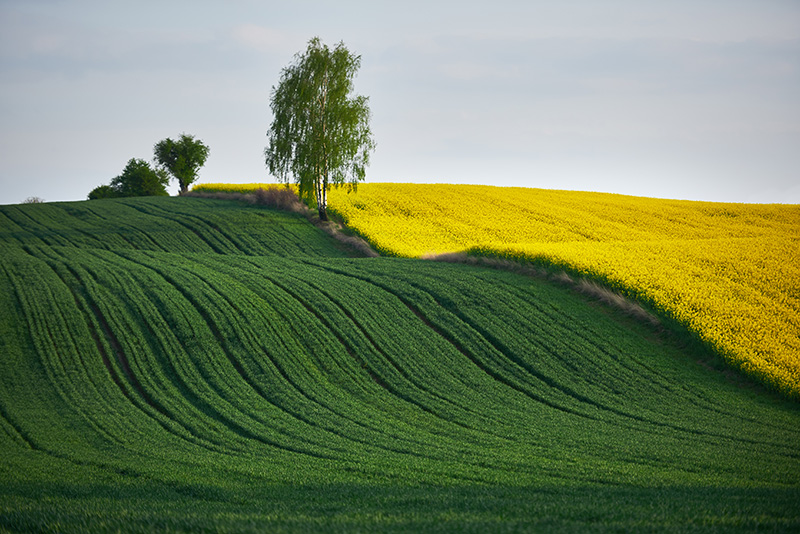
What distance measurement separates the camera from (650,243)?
37.8 metres

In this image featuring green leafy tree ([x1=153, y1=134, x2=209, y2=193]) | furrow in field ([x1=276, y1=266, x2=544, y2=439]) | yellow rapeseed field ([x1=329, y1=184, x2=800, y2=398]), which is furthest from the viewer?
green leafy tree ([x1=153, y1=134, x2=209, y2=193])

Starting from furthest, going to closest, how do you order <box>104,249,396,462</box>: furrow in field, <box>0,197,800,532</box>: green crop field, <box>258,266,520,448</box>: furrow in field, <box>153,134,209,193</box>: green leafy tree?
<box>153,134,209,193</box>: green leafy tree, <box>258,266,520,448</box>: furrow in field, <box>104,249,396,462</box>: furrow in field, <box>0,197,800,532</box>: green crop field

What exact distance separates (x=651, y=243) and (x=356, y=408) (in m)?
25.8

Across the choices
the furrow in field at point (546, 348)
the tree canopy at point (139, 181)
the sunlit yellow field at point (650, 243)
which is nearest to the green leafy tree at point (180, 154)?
the tree canopy at point (139, 181)

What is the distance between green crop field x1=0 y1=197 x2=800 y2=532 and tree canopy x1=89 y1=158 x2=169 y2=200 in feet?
171

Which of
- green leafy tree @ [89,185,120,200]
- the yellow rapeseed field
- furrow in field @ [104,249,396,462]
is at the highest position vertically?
green leafy tree @ [89,185,120,200]

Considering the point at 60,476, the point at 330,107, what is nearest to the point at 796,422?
the point at 60,476

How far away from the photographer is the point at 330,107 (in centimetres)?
4978

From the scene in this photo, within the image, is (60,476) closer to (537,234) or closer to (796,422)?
(796,422)

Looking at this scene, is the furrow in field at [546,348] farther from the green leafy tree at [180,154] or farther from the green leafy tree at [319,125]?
the green leafy tree at [180,154]

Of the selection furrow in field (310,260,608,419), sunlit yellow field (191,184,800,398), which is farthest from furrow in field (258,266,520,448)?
sunlit yellow field (191,184,800,398)

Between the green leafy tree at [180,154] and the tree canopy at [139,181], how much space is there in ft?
21.1

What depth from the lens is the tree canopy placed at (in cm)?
8462

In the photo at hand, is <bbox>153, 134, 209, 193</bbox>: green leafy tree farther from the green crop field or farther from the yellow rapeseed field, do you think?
the green crop field
